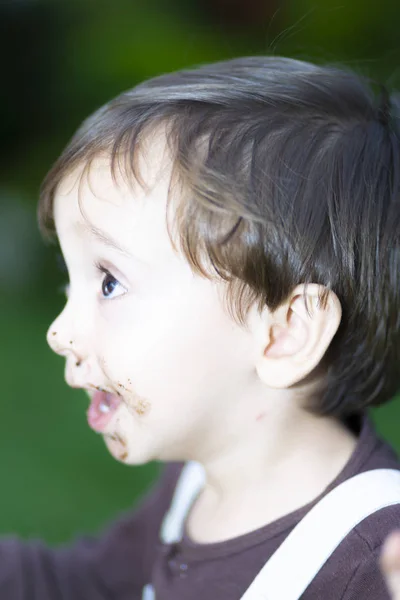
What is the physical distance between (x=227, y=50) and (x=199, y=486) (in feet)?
5.54

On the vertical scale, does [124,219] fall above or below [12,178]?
above

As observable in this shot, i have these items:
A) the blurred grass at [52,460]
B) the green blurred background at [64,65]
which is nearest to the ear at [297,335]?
the blurred grass at [52,460]

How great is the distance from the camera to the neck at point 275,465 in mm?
841

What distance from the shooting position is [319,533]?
30.0 inches

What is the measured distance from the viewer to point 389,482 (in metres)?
0.79

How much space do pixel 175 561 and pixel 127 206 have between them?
0.44m

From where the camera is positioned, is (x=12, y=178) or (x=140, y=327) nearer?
(x=140, y=327)

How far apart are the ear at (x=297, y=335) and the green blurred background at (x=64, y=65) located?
1.16 meters

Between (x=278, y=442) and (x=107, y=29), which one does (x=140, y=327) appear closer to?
(x=278, y=442)

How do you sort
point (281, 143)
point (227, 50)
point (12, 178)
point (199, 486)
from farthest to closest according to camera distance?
point (12, 178) → point (227, 50) → point (199, 486) → point (281, 143)

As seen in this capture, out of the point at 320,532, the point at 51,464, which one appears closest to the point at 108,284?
the point at 320,532

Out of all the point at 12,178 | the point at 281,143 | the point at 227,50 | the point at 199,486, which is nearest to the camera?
the point at 281,143

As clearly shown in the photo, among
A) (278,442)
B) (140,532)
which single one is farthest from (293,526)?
(140,532)

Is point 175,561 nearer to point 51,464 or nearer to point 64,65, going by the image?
point 51,464
